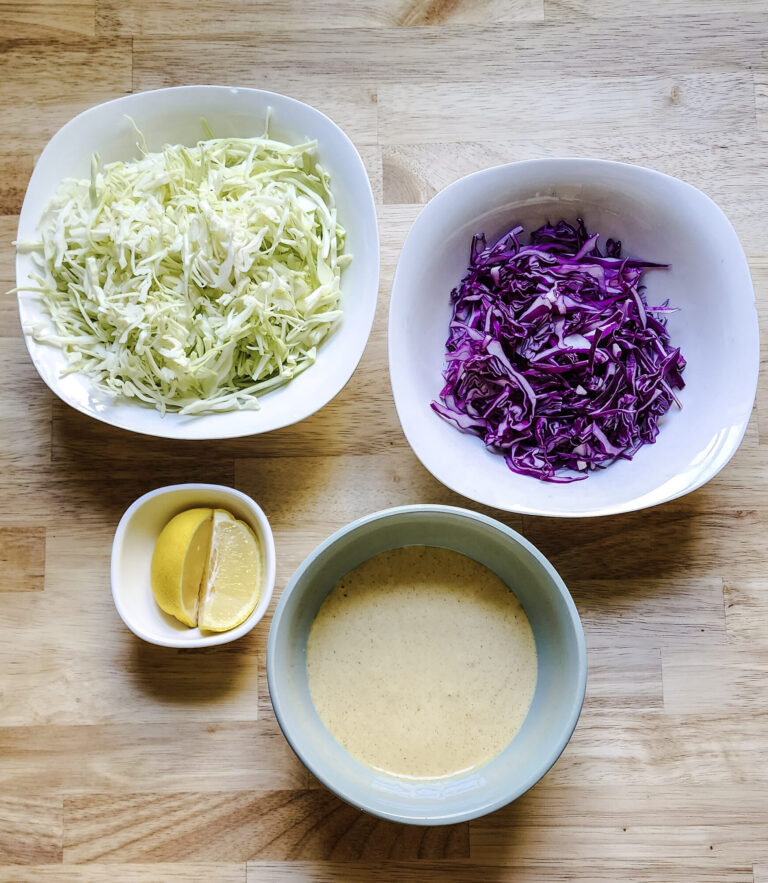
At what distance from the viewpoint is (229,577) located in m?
1.39

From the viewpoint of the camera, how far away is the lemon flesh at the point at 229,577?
4.50ft

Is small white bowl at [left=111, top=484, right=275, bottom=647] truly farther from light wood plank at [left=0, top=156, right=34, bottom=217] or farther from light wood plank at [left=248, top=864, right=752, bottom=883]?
light wood plank at [left=0, top=156, right=34, bottom=217]

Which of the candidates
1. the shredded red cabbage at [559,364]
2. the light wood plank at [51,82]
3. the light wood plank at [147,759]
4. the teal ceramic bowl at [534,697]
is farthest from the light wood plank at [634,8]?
the light wood plank at [147,759]

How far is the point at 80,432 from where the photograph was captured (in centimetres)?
154

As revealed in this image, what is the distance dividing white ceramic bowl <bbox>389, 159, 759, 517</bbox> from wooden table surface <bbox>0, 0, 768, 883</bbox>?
0.49 feet

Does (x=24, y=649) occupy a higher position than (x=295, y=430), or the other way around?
(x=295, y=430)

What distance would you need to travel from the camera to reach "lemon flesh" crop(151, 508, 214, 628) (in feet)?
4.41

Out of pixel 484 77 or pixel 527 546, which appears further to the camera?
pixel 484 77

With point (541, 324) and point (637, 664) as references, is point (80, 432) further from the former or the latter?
point (637, 664)

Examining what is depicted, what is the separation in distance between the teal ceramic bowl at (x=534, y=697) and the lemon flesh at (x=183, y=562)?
0.19 metres

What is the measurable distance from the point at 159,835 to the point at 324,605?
0.56 m

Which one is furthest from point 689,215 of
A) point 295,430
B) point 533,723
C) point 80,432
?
point 80,432

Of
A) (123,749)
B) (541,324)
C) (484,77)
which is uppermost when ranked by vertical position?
(484,77)

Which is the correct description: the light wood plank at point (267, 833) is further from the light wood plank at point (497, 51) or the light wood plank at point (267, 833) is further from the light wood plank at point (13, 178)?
the light wood plank at point (497, 51)
